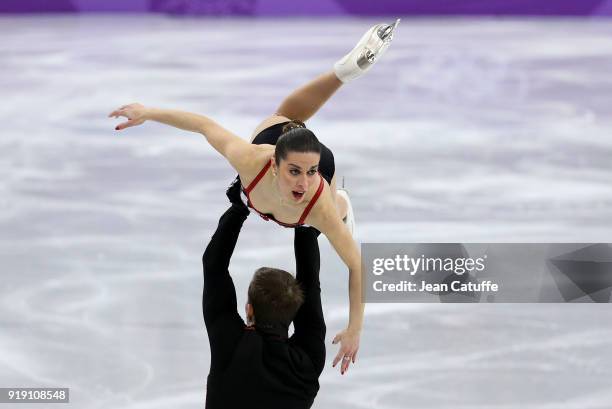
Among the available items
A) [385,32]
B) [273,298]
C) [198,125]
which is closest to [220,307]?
[273,298]

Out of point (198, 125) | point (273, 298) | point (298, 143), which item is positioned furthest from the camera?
point (198, 125)

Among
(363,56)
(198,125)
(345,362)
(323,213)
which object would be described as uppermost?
(363,56)

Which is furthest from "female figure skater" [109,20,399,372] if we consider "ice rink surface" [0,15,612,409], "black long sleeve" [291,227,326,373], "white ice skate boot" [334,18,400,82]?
"ice rink surface" [0,15,612,409]

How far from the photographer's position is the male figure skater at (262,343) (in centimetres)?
275

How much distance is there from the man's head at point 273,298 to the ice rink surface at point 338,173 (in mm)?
1336

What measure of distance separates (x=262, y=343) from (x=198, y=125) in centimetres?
131

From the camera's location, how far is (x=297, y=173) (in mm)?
3307

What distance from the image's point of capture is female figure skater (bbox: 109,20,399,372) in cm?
331

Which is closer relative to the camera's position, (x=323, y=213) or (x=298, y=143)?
(x=298, y=143)

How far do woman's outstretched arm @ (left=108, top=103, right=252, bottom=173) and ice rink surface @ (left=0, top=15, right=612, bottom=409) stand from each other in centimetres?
110

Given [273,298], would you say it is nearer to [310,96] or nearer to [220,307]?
[220,307]

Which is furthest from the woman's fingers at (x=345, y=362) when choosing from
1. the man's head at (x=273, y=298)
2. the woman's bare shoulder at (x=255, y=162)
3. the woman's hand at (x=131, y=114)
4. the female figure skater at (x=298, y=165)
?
the woman's hand at (x=131, y=114)

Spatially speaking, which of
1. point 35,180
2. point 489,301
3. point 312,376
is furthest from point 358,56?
point 35,180

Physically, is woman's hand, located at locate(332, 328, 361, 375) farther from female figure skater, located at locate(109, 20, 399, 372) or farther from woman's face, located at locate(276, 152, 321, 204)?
woman's face, located at locate(276, 152, 321, 204)
